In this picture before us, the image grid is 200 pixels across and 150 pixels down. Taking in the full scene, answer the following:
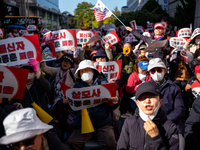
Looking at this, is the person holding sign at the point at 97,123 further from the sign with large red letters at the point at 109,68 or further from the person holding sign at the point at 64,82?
the sign with large red letters at the point at 109,68

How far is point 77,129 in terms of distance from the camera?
3.26 m

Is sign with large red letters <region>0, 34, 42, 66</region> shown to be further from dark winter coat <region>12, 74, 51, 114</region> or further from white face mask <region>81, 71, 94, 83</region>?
white face mask <region>81, 71, 94, 83</region>

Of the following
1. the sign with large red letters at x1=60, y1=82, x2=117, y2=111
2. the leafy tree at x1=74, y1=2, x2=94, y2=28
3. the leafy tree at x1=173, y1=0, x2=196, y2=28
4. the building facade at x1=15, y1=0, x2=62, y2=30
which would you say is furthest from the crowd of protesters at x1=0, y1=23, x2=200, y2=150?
the leafy tree at x1=74, y1=2, x2=94, y2=28

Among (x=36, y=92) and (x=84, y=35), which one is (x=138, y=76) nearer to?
(x=36, y=92)

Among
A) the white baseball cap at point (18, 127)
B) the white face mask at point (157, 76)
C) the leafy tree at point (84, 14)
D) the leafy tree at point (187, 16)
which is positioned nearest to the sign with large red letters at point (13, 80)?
the white baseball cap at point (18, 127)

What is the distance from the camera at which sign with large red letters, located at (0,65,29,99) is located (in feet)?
10.5

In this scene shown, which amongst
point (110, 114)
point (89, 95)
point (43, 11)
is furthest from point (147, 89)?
point (43, 11)

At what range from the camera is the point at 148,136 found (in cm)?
230

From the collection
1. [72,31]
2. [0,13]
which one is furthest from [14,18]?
[72,31]

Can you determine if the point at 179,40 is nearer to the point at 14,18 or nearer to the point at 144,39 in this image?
the point at 144,39

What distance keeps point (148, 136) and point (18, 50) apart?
2830 millimetres

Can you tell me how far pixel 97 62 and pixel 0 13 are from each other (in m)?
23.2

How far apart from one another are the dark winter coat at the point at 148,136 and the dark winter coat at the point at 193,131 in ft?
1.14

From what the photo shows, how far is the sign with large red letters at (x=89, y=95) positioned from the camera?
297 cm
